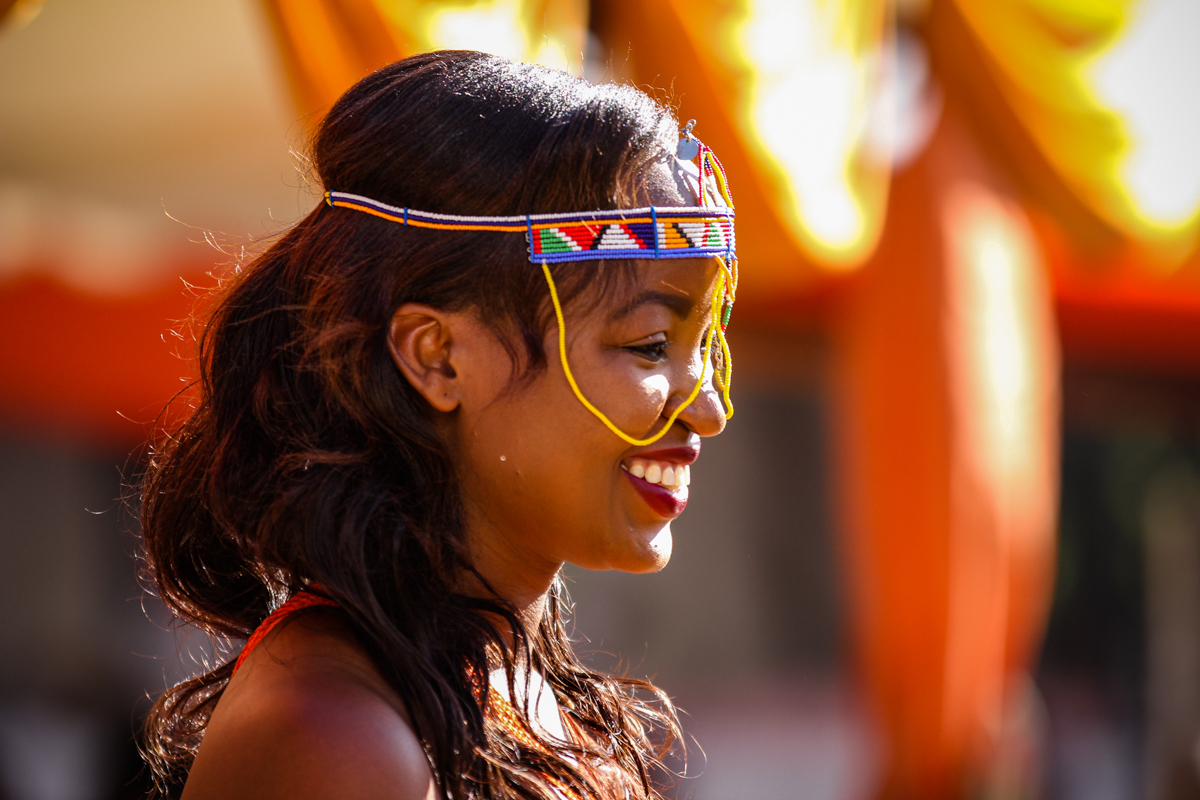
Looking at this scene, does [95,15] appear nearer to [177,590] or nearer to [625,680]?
[177,590]

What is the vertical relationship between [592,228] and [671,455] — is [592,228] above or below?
above

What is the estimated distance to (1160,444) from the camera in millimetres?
6406

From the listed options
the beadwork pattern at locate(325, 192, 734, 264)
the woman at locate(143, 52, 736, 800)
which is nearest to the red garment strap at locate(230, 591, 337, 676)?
the woman at locate(143, 52, 736, 800)

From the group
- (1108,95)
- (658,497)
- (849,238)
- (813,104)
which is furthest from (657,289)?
(1108,95)

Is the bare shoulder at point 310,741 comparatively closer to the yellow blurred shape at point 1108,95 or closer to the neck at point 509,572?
the neck at point 509,572

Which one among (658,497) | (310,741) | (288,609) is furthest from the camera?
(658,497)

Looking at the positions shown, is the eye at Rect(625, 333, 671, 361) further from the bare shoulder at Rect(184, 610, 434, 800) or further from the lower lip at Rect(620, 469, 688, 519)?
the bare shoulder at Rect(184, 610, 434, 800)

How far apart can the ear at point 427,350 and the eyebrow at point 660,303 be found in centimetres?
21

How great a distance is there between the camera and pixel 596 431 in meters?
1.37

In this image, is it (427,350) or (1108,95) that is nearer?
(427,350)

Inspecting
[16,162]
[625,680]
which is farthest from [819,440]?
[625,680]

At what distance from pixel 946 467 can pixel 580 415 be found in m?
2.84

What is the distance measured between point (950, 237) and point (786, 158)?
0.84 m

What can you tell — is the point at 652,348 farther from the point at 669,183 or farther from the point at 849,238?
the point at 849,238
